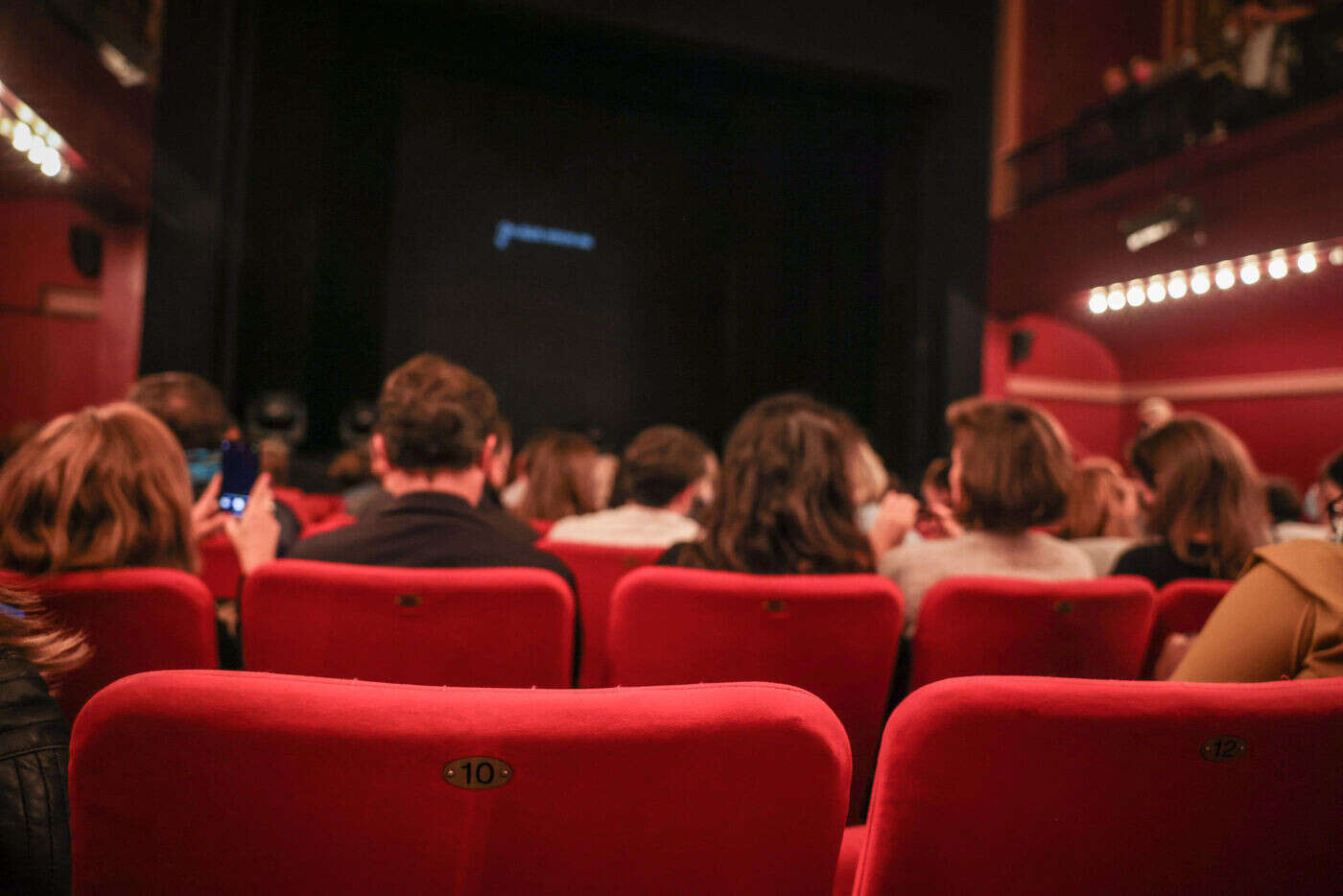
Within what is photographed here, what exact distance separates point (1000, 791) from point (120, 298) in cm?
716

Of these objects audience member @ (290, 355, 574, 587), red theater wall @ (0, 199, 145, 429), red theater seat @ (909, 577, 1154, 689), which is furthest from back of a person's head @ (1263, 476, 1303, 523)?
red theater wall @ (0, 199, 145, 429)

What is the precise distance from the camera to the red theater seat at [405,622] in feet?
4.33

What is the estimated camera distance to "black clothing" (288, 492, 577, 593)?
5.55 feet

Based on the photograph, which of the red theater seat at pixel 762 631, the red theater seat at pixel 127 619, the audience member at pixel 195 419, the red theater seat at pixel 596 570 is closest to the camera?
the red theater seat at pixel 127 619

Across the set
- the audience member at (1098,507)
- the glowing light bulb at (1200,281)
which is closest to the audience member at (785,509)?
the audience member at (1098,507)

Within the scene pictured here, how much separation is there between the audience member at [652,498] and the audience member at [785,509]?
60 cm

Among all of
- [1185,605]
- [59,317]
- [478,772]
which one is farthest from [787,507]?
[59,317]

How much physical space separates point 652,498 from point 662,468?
11 cm

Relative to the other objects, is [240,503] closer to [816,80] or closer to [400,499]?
[400,499]

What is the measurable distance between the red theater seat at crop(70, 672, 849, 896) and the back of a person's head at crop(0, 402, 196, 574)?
3.24ft

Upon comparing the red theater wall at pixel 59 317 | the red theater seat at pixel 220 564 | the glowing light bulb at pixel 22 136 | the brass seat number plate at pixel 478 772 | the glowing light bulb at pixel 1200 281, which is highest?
the glowing light bulb at pixel 1200 281

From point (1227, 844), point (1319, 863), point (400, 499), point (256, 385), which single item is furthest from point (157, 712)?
point (256, 385)

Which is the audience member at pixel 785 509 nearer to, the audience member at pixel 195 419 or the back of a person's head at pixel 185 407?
the audience member at pixel 195 419

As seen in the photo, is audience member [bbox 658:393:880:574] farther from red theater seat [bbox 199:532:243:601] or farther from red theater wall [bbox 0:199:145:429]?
red theater wall [bbox 0:199:145:429]
